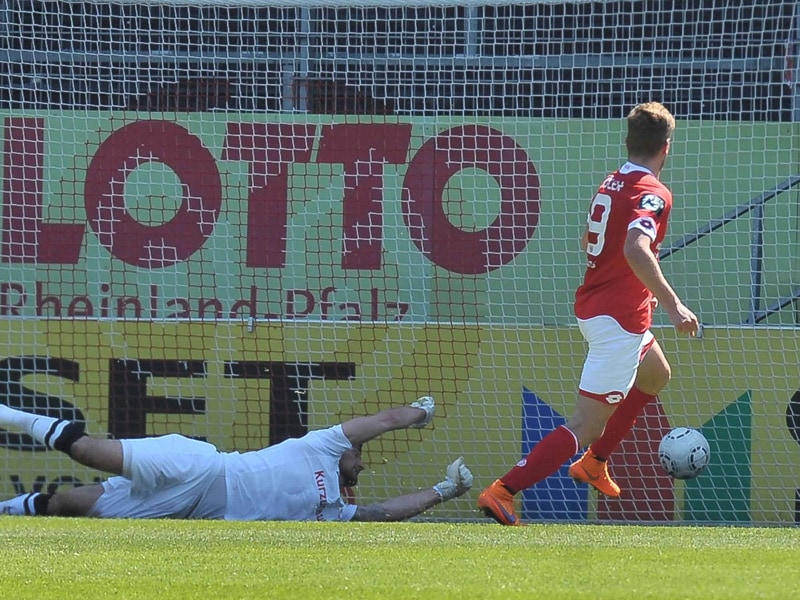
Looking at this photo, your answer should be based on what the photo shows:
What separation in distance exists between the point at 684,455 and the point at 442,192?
2.85m

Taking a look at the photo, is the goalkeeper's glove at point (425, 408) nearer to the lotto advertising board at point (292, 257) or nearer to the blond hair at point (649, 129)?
the lotto advertising board at point (292, 257)

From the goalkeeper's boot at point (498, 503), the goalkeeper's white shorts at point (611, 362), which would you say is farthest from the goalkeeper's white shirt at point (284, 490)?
→ the goalkeeper's white shorts at point (611, 362)

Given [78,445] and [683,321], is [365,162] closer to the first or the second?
[78,445]

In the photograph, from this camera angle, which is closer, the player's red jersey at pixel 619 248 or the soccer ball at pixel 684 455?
the player's red jersey at pixel 619 248

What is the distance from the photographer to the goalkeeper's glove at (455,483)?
7.43 metres

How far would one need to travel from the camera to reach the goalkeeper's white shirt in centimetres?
724

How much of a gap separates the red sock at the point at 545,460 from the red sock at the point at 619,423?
1.05 feet

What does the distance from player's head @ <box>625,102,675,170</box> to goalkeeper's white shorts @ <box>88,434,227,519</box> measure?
2.91 meters

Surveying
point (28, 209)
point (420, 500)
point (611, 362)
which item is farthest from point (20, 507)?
point (611, 362)

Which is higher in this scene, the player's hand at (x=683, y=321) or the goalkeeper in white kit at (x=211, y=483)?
the player's hand at (x=683, y=321)

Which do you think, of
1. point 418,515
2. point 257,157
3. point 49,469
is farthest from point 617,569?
point 257,157

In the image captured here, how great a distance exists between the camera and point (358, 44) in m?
9.70

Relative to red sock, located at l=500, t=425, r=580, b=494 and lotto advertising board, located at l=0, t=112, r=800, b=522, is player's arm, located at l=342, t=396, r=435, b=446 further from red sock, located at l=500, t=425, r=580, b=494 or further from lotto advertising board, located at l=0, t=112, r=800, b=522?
red sock, located at l=500, t=425, r=580, b=494

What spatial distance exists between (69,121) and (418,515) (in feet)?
12.1
